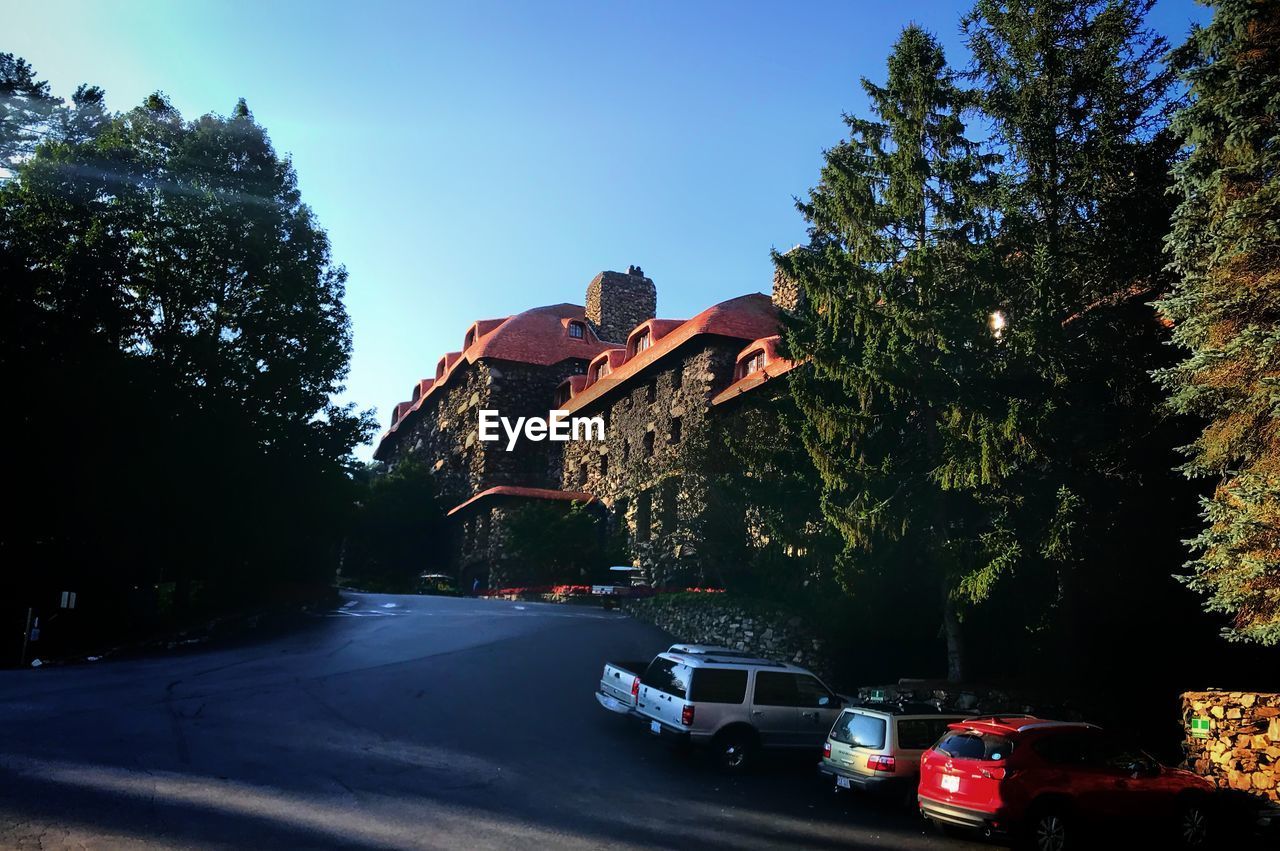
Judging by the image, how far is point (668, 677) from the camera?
1437 centimetres

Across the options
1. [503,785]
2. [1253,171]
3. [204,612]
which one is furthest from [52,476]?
[1253,171]

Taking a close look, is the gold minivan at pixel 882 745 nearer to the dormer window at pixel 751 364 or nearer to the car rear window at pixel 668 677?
the car rear window at pixel 668 677

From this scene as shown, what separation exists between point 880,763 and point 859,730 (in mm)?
613

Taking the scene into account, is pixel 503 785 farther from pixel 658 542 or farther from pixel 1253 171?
pixel 658 542

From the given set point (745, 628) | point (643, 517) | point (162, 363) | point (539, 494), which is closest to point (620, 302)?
point (539, 494)

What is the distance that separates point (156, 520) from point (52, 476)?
3.14 m

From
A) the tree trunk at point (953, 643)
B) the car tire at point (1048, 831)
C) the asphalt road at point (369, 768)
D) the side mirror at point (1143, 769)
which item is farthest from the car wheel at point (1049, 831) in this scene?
the tree trunk at point (953, 643)

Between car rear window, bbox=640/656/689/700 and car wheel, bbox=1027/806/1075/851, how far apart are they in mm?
5109

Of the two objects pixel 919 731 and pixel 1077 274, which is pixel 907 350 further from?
pixel 919 731

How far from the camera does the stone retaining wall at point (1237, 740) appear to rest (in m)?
12.4

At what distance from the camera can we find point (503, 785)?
11.3 m

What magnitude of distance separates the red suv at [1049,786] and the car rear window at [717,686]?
3377 mm

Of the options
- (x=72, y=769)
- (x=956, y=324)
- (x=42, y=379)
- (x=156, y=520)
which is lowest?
(x=72, y=769)

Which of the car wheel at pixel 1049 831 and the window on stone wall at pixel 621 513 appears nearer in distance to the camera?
the car wheel at pixel 1049 831
